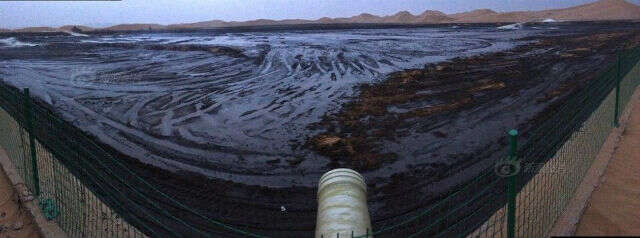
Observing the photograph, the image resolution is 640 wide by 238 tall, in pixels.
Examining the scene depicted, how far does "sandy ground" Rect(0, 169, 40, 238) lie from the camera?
5.11 metres

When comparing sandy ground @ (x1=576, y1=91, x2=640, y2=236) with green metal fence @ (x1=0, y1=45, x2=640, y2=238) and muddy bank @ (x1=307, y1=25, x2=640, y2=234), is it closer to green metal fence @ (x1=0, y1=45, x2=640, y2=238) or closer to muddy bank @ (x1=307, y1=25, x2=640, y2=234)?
green metal fence @ (x1=0, y1=45, x2=640, y2=238)

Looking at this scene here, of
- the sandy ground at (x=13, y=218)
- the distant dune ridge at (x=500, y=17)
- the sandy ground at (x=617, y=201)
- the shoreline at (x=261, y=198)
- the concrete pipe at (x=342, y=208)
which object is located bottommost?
the shoreline at (x=261, y=198)

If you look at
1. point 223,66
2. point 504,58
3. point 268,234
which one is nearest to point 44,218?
point 268,234

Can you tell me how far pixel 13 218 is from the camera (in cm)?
541

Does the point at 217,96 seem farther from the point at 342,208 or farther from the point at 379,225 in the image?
the point at 342,208

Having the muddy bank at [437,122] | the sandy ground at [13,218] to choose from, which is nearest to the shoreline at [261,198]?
the muddy bank at [437,122]

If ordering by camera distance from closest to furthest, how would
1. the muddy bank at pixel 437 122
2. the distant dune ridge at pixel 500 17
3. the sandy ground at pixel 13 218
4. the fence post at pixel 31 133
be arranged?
the sandy ground at pixel 13 218 < the fence post at pixel 31 133 < the muddy bank at pixel 437 122 < the distant dune ridge at pixel 500 17

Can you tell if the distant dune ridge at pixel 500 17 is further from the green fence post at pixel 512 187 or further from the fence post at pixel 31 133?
the fence post at pixel 31 133

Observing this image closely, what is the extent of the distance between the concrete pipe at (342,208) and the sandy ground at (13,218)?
332 cm

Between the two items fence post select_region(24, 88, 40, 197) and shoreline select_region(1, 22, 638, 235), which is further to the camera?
shoreline select_region(1, 22, 638, 235)

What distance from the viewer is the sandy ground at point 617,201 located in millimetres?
4844

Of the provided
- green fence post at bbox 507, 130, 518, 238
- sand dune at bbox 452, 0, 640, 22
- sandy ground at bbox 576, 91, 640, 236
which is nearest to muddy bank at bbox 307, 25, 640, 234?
sandy ground at bbox 576, 91, 640, 236

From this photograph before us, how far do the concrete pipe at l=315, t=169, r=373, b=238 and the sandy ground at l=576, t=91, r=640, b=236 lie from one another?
8.08ft

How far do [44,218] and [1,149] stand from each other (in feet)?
9.97
